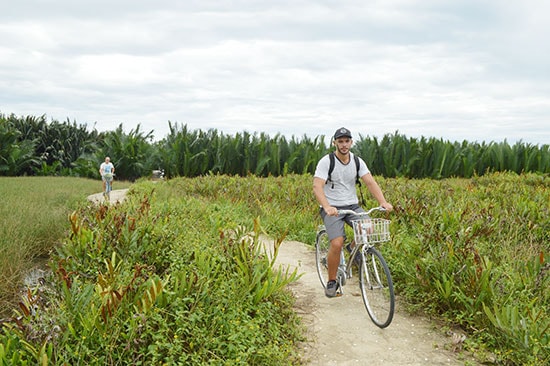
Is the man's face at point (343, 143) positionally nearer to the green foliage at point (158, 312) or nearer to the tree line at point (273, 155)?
the green foliage at point (158, 312)

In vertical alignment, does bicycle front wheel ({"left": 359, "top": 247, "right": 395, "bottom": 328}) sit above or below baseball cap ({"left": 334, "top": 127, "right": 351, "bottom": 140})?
below

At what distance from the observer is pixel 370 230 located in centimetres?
477

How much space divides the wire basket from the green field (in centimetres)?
80

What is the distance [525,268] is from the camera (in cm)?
602

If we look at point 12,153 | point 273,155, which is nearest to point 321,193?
point 273,155

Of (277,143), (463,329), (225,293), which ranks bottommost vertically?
(463,329)

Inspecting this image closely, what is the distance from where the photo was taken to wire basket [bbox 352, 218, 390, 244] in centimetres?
468

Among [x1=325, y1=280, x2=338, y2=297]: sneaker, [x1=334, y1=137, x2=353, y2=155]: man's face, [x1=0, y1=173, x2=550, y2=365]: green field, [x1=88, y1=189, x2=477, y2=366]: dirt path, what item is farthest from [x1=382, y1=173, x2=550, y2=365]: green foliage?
[x1=334, y1=137, x2=353, y2=155]: man's face

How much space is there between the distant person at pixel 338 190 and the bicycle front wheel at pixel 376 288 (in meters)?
0.32

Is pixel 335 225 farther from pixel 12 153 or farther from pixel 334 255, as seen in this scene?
pixel 12 153

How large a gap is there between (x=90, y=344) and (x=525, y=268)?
499 cm

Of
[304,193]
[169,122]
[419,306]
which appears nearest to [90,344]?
[419,306]

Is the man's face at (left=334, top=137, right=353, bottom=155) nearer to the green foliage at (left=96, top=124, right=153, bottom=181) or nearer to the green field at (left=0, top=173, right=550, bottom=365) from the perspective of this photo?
the green field at (left=0, top=173, right=550, bottom=365)

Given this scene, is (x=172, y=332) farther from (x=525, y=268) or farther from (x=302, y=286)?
(x=525, y=268)
